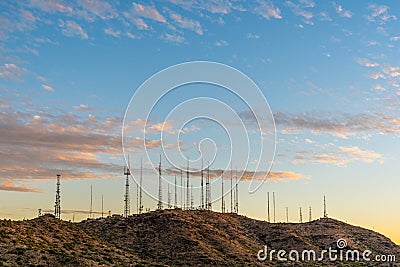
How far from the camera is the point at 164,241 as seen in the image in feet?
→ 367

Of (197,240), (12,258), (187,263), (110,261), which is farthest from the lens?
(197,240)

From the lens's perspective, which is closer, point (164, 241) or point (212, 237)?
point (164, 241)

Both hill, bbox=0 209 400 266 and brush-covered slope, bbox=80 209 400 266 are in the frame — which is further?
brush-covered slope, bbox=80 209 400 266

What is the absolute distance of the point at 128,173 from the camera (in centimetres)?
13150

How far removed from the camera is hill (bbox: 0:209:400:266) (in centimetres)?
8919

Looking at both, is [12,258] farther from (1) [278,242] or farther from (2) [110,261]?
(1) [278,242]

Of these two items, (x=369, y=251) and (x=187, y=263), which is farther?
(x=369, y=251)

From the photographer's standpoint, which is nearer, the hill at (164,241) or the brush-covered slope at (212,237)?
the hill at (164,241)

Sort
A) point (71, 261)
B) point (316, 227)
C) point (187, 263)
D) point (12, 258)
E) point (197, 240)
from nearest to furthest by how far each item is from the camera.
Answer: point (12, 258), point (71, 261), point (187, 263), point (197, 240), point (316, 227)

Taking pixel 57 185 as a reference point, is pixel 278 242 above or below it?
below

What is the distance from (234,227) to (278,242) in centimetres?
1177

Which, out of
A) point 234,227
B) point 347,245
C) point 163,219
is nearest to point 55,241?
point 163,219

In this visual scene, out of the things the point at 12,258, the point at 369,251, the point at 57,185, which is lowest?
the point at 369,251

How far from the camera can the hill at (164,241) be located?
8919 centimetres
